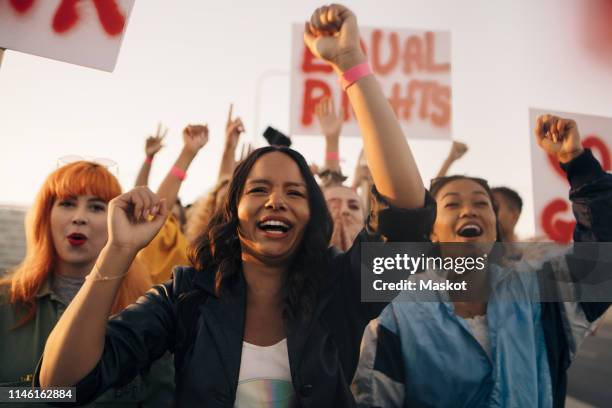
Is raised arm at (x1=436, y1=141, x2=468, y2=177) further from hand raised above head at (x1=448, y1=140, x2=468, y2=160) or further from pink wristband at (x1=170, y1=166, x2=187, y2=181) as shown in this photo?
pink wristband at (x1=170, y1=166, x2=187, y2=181)

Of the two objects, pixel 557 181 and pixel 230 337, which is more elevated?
pixel 557 181

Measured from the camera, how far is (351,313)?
49.1 inches

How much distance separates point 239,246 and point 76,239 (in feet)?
2.01

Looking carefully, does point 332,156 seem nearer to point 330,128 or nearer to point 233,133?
point 330,128

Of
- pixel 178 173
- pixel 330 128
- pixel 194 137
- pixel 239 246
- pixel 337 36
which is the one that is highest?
pixel 330 128

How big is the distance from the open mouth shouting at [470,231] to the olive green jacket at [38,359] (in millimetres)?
1084

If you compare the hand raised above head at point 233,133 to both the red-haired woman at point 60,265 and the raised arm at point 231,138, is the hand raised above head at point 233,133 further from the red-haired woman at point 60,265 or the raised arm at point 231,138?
the red-haired woman at point 60,265

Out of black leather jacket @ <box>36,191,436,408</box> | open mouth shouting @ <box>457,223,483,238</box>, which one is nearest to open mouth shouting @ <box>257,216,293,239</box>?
black leather jacket @ <box>36,191,436,408</box>

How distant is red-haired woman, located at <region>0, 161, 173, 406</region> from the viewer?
1.42 m

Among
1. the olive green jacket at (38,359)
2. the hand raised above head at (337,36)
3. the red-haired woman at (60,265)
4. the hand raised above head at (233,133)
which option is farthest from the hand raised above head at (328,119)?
the olive green jacket at (38,359)

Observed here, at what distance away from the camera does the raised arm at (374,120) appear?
112 cm

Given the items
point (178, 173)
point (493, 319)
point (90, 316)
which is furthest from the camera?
point (178, 173)

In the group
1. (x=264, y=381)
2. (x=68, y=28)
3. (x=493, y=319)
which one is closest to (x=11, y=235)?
(x=68, y=28)

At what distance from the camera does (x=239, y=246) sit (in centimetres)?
135
